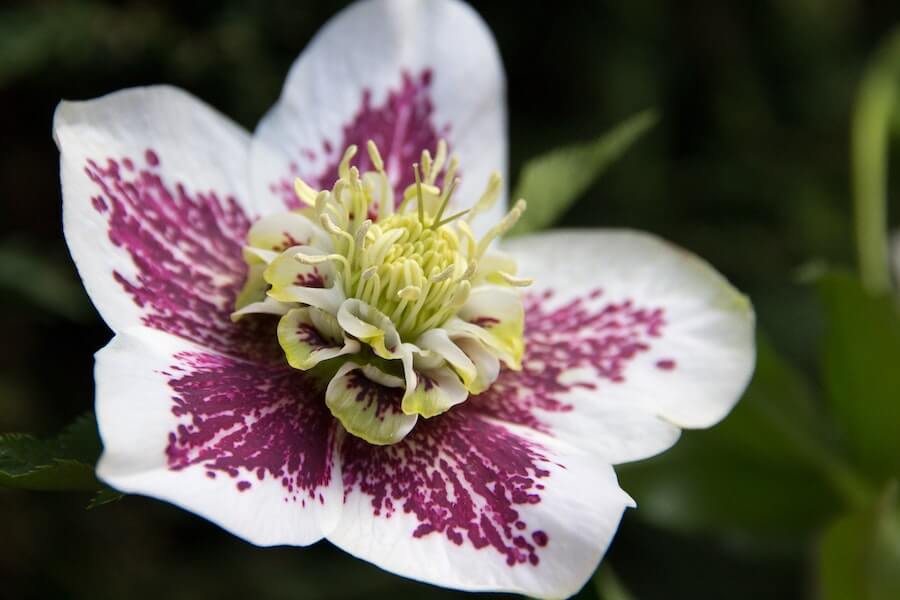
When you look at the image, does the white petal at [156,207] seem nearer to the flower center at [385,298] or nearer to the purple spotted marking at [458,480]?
the flower center at [385,298]

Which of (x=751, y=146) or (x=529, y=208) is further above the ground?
(x=529, y=208)

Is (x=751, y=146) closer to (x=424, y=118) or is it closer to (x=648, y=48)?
(x=648, y=48)

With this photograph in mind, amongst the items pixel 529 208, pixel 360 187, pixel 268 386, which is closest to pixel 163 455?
pixel 268 386

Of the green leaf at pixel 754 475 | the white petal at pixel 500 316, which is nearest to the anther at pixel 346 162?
the white petal at pixel 500 316

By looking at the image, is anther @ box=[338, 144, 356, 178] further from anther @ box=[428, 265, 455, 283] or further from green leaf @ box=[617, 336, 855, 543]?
green leaf @ box=[617, 336, 855, 543]

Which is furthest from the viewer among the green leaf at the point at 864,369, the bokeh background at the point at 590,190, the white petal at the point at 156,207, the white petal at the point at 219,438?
the bokeh background at the point at 590,190

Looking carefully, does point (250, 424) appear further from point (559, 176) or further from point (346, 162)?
point (559, 176)

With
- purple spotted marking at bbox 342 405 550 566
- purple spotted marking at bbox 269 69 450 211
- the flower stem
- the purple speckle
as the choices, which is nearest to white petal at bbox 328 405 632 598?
purple spotted marking at bbox 342 405 550 566
